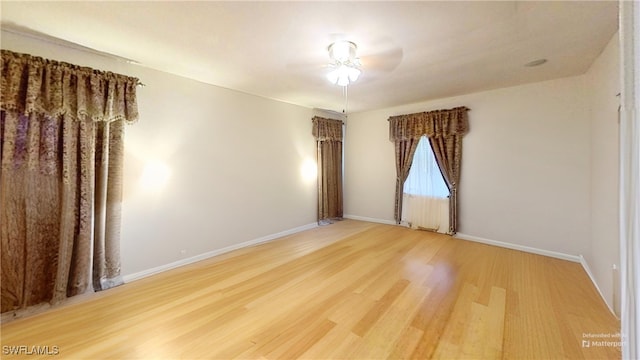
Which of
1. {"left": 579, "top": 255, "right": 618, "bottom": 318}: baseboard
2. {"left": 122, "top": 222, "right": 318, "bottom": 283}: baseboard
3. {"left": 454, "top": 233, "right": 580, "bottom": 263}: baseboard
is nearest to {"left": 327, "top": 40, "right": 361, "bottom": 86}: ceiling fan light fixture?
{"left": 122, "top": 222, "right": 318, "bottom": 283}: baseboard

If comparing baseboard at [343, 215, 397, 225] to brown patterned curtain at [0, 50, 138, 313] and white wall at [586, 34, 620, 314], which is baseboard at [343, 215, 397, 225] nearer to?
white wall at [586, 34, 620, 314]

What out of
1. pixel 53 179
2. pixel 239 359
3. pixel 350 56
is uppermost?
pixel 350 56

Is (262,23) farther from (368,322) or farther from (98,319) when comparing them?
(98,319)

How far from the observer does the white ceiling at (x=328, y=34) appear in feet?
5.85

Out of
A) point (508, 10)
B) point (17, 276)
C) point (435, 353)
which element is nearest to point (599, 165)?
point (508, 10)

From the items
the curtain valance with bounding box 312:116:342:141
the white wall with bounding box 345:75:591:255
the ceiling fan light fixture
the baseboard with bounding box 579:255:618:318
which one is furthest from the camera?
the curtain valance with bounding box 312:116:342:141

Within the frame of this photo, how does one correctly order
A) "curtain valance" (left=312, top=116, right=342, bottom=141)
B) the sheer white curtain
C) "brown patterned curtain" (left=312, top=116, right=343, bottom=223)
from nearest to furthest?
the sheer white curtain, "curtain valance" (left=312, top=116, right=342, bottom=141), "brown patterned curtain" (left=312, top=116, right=343, bottom=223)

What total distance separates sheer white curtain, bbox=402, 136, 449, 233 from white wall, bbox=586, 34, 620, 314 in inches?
69.1

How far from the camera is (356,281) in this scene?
2637 millimetres

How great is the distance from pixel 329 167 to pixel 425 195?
6.22 feet

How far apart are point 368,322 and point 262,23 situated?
2490 mm

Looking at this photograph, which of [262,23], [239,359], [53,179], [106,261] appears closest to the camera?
[239,359]

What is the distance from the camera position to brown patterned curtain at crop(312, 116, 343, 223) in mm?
4930

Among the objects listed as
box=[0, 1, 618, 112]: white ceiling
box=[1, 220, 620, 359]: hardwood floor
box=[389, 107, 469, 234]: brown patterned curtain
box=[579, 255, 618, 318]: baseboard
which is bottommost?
box=[1, 220, 620, 359]: hardwood floor
